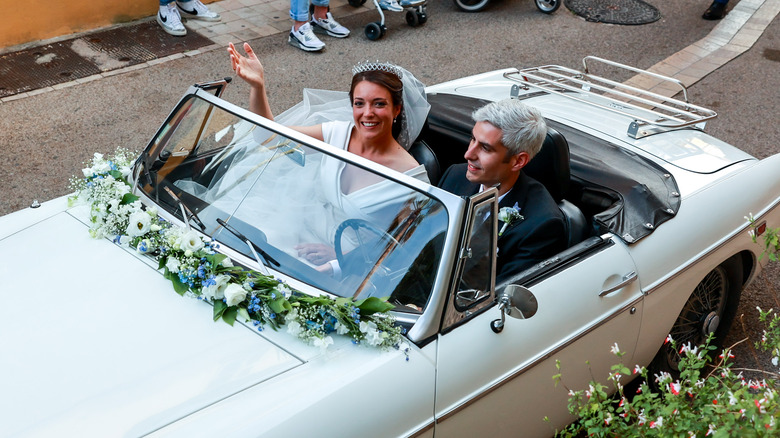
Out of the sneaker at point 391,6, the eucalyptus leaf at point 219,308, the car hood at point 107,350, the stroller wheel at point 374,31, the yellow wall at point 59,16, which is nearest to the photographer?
the car hood at point 107,350

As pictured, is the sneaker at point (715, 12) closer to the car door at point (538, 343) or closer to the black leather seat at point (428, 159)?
the black leather seat at point (428, 159)

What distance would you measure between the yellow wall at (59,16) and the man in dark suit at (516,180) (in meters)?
5.76

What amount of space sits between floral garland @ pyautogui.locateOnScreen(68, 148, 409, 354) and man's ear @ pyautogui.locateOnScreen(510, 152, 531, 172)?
111 cm

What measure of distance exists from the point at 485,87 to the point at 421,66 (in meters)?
3.19

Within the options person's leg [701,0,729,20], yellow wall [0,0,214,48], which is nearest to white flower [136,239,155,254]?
yellow wall [0,0,214,48]

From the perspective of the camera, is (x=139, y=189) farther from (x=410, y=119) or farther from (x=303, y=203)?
(x=410, y=119)

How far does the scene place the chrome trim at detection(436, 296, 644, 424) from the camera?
2701 millimetres

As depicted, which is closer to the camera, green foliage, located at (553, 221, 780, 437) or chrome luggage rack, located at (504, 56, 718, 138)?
green foliage, located at (553, 221, 780, 437)

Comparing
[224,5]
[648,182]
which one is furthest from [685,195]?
[224,5]

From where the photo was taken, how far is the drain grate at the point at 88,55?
22.8ft

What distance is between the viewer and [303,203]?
3.02 metres

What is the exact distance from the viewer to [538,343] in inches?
116

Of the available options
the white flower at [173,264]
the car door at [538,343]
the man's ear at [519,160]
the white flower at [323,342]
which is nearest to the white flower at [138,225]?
the white flower at [173,264]

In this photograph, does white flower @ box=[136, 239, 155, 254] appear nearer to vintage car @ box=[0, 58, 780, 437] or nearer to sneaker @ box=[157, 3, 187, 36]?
vintage car @ box=[0, 58, 780, 437]
